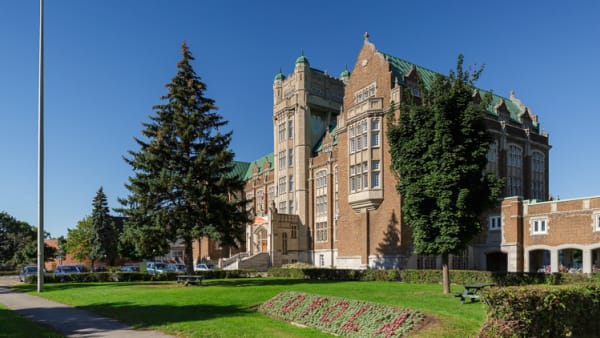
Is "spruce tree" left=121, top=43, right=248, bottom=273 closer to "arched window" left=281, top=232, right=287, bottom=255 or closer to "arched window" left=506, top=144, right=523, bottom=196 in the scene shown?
"arched window" left=281, top=232, right=287, bottom=255

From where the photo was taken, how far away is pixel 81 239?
67.7m

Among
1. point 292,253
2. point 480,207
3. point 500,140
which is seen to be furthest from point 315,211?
point 480,207

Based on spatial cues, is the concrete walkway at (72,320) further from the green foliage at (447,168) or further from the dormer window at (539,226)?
the dormer window at (539,226)

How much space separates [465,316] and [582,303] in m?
3.04

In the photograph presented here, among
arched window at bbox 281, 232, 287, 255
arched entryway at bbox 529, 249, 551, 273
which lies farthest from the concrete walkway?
arched window at bbox 281, 232, 287, 255


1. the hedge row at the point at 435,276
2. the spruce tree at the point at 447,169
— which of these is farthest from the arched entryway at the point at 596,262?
the spruce tree at the point at 447,169

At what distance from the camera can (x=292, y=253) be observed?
58375 millimetres

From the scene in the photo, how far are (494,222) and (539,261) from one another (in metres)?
6.05

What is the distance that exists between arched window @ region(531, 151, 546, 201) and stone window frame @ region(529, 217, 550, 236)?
44.3 ft

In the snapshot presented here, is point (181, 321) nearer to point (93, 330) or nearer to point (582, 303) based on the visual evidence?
point (93, 330)

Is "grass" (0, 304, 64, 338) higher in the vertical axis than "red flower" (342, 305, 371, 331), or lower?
lower

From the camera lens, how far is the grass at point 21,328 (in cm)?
1366

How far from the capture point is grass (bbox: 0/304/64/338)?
44.8 feet

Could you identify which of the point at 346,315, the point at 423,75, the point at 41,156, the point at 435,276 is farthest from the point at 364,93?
the point at 346,315
